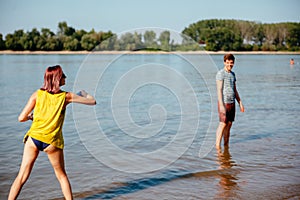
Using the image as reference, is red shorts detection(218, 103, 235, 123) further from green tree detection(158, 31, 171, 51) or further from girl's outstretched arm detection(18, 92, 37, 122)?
girl's outstretched arm detection(18, 92, 37, 122)

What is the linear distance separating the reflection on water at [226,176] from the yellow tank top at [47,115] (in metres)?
2.63

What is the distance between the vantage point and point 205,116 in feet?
42.6

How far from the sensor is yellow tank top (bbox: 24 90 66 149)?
4570 millimetres

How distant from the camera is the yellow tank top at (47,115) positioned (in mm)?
Result: 4570

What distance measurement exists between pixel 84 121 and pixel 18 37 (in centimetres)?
11461

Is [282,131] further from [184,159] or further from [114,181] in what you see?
[114,181]

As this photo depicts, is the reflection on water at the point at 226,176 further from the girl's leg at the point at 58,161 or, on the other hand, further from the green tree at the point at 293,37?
the green tree at the point at 293,37

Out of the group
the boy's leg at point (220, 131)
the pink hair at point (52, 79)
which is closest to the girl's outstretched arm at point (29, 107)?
the pink hair at point (52, 79)

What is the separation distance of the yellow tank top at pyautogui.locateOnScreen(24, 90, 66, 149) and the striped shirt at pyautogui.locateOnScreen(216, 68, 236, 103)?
13.0ft

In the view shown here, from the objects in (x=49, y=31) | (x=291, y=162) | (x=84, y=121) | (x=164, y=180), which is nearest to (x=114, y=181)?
(x=164, y=180)

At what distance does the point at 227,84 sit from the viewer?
306 inches

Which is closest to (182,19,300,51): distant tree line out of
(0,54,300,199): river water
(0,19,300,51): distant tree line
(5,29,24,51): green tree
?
(0,19,300,51): distant tree line

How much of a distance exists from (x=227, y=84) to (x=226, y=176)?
2.11 m

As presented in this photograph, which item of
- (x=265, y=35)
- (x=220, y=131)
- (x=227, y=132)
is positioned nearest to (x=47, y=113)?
(x=220, y=131)
